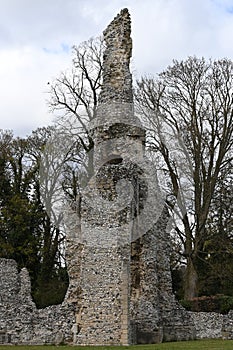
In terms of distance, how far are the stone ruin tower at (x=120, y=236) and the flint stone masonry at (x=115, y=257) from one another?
0.09 feet

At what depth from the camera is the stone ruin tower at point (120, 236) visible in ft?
57.1

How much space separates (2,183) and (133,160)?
13.9 meters

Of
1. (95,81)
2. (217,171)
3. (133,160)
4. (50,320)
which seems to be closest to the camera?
(50,320)

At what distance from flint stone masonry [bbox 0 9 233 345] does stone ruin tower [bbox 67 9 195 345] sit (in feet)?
0.09

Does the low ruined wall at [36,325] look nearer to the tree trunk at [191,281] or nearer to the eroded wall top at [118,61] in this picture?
the eroded wall top at [118,61]

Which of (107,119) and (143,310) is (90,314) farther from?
(107,119)

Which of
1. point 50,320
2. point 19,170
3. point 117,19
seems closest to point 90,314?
point 50,320

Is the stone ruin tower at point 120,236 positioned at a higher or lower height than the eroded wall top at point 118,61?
lower

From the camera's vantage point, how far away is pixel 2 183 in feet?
108

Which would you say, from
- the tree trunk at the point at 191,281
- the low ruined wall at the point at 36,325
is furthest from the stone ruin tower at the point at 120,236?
the tree trunk at the point at 191,281

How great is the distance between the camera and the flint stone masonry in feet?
57.4

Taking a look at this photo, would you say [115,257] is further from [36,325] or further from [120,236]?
[36,325]

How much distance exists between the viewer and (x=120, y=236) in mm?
18000

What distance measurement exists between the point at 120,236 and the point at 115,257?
632 millimetres
